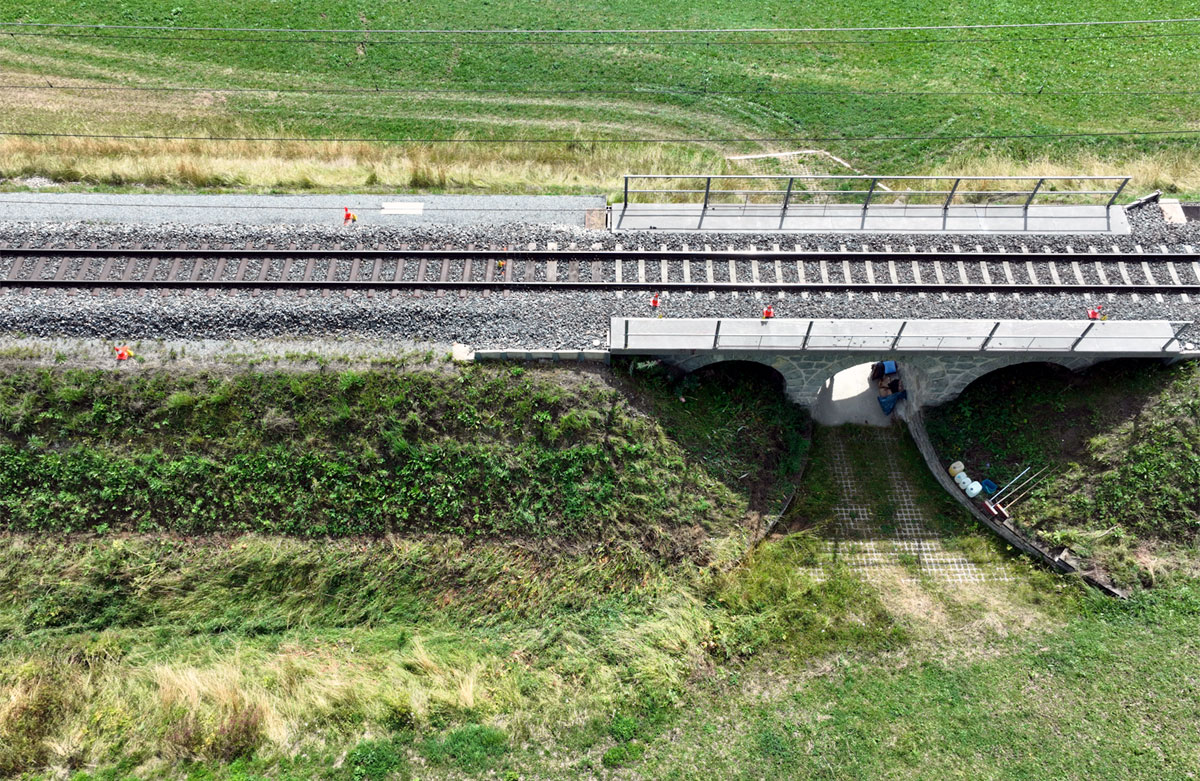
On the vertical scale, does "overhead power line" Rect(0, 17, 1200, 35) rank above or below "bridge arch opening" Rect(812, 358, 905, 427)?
above

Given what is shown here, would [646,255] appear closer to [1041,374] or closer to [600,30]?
[1041,374]

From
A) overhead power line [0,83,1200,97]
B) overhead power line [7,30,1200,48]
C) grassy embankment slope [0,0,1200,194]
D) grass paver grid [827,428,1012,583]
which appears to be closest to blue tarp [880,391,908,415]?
grass paver grid [827,428,1012,583]

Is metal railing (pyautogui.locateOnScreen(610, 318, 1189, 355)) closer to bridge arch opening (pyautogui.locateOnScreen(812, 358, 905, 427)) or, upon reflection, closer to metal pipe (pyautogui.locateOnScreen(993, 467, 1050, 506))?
bridge arch opening (pyautogui.locateOnScreen(812, 358, 905, 427))

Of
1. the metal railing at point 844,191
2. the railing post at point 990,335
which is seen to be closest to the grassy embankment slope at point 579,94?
the metal railing at point 844,191

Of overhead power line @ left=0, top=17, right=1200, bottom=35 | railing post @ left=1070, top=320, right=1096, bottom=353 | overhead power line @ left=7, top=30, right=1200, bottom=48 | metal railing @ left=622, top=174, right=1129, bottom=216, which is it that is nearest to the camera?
railing post @ left=1070, top=320, right=1096, bottom=353

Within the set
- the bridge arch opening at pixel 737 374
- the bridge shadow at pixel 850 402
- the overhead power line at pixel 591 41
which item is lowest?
the bridge shadow at pixel 850 402

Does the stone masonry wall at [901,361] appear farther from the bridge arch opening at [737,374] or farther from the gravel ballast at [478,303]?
the gravel ballast at [478,303]

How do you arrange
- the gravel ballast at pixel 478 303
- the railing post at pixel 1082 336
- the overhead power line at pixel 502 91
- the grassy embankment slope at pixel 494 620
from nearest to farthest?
1. the grassy embankment slope at pixel 494 620
2. the railing post at pixel 1082 336
3. the gravel ballast at pixel 478 303
4. the overhead power line at pixel 502 91

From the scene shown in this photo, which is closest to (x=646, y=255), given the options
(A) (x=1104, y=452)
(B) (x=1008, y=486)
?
(B) (x=1008, y=486)
